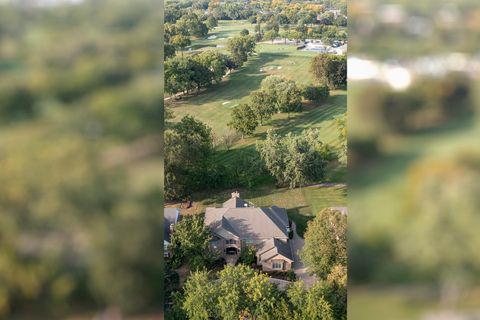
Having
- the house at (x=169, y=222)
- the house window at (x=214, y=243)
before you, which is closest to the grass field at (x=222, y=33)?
the house at (x=169, y=222)

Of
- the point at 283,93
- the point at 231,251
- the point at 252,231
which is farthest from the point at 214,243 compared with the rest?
Answer: the point at 283,93

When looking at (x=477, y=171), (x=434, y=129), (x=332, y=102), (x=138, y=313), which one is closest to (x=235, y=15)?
(x=332, y=102)

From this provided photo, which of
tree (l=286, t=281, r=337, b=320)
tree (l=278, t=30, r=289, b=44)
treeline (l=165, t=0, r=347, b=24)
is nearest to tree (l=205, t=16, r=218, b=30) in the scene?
treeline (l=165, t=0, r=347, b=24)

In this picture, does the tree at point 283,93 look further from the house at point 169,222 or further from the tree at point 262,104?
the house at point 169,222

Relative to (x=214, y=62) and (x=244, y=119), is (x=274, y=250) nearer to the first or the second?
(x=244, y=119)

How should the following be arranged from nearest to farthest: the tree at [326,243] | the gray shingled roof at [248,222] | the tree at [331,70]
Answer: the tree at [331,70]
the tree at [326,243]
the gray shingled roof at [248,222]

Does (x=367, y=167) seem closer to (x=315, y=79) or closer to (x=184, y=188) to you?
(x=315, y=79)
